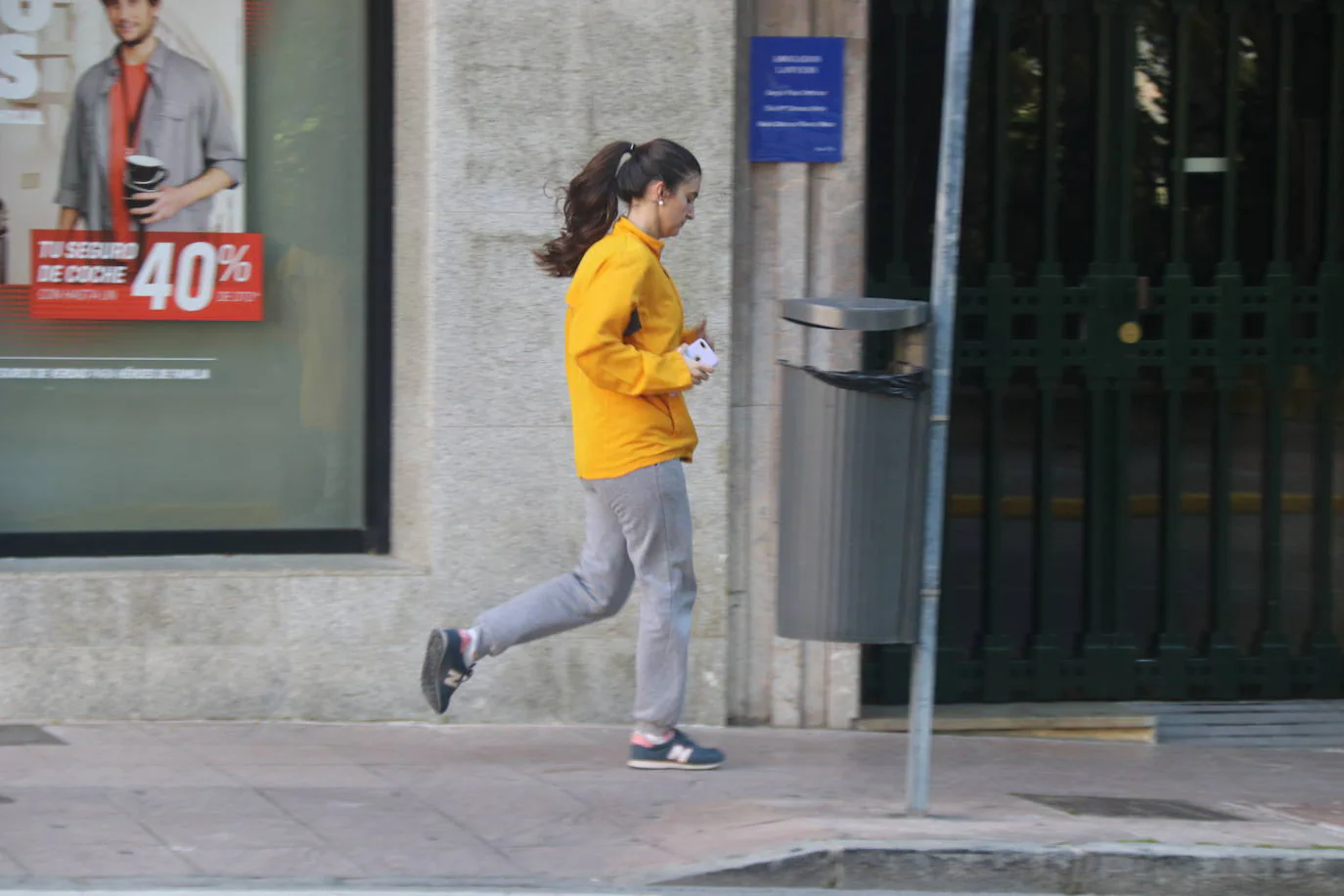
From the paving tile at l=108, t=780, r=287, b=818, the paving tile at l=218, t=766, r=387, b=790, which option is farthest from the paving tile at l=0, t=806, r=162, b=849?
the paving tile at l=218, t=766, r=387, b=790

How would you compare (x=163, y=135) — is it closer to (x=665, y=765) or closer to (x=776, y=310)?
(x=776, y=310)

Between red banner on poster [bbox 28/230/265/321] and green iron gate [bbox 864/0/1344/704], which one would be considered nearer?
red banner on poster [bbox 28/230/265/321]

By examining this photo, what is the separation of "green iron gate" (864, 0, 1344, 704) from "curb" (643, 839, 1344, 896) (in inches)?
83.0

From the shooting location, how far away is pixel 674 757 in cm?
591

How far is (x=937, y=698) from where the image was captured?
703 cm

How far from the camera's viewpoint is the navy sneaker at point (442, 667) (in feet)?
19.2

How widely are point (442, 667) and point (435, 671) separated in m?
0.03

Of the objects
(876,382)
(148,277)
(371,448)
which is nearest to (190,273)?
(148,277)

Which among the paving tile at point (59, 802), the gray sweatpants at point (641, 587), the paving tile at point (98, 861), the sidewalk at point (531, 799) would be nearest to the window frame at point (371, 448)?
the sidewalk at point (531, 799)

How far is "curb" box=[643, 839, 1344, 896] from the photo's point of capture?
4.76 metres

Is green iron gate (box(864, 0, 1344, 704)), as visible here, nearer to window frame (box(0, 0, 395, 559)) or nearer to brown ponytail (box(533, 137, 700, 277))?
brown ponytail (box(533, 137, 700, 277))

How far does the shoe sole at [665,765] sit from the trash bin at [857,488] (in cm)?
107

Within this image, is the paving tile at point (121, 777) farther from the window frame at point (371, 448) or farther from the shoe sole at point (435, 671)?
the window frame at point (371, 448)

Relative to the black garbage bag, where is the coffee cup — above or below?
above
